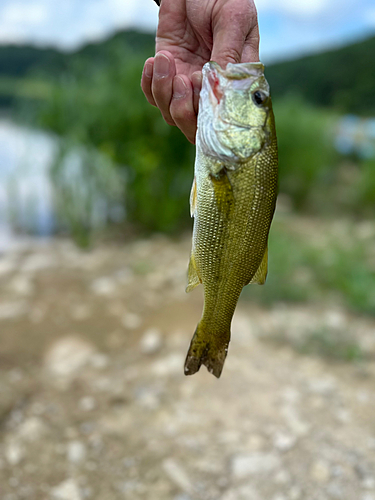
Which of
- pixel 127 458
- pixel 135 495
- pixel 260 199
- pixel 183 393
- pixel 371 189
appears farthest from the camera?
pixel 371 189

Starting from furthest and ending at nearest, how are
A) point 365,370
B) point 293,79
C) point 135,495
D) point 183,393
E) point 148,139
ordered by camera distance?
point 293,79
point 148,139
point 365,370
point 183,393
point 135,495

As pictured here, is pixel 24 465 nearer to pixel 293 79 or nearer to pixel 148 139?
pixel 148 139

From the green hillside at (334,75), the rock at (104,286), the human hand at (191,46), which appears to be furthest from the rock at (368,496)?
the green hillside at (334,75)

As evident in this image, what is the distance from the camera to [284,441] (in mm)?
3346

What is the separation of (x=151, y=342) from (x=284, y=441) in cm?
154

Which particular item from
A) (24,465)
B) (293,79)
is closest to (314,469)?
(24,465)

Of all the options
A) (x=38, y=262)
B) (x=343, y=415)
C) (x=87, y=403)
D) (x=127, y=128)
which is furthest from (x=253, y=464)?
(x=127, y=128)

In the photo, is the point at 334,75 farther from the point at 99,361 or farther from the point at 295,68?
the point at 99,361

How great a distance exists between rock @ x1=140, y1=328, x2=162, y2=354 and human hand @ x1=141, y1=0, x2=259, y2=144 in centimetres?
256

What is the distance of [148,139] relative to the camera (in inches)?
263

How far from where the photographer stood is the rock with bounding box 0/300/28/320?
488cm

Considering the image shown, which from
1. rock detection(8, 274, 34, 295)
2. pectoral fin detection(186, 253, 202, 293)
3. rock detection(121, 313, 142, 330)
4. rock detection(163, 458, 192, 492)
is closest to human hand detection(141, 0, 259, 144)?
pectoral fin detection(186, 253, 202, 293)

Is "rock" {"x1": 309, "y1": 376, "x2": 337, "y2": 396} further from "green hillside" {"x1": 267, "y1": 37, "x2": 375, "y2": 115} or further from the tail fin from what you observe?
"green hillside" {"x1": 267, "y1": 37, "x2": 375, "y2": 115}

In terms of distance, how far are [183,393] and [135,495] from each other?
3.18 ft
